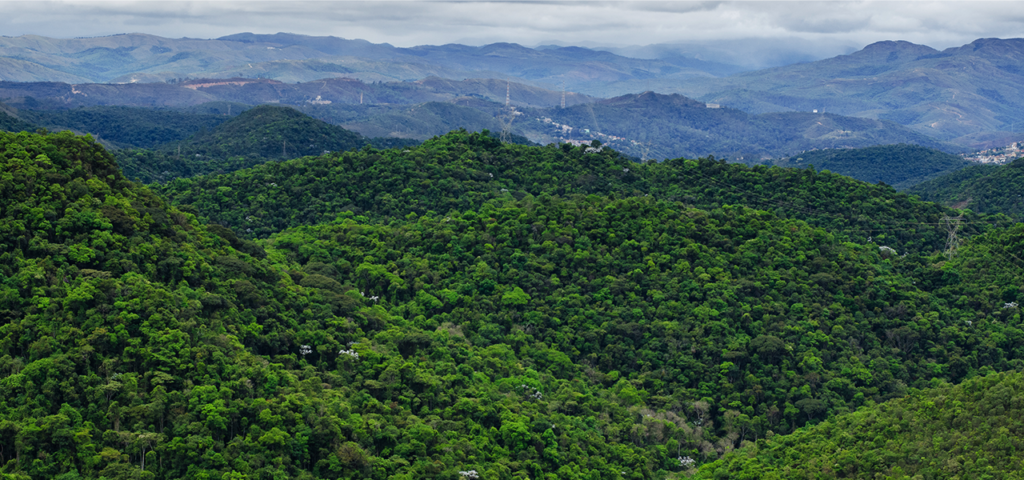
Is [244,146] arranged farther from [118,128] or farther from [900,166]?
[900,166]

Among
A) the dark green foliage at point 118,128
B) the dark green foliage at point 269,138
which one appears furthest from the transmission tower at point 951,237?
the dark green foliage at point 118,128

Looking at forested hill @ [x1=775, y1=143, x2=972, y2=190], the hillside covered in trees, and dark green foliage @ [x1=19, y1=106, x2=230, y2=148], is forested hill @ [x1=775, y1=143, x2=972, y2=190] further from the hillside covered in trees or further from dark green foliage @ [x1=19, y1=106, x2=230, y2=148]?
dark green foliage @ [x1=19, y1=106, x2=230, y2=148]

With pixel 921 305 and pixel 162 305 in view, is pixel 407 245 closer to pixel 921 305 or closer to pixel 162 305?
pixel 162 305

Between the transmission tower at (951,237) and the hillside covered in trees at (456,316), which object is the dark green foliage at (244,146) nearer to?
the hillside covered in trees at (456,316)

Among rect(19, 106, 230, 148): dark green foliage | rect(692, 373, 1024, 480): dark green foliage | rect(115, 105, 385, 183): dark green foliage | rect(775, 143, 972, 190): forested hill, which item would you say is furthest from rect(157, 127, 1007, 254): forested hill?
rect(775, 143, 972, 190): forested hill

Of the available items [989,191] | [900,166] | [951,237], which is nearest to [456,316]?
[951,237]

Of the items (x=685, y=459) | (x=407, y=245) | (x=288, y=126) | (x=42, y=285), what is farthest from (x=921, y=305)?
(x=288, y=126)

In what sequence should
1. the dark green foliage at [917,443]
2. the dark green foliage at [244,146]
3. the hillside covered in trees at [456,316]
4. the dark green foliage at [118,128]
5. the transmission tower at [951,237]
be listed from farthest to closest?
the dark green foliage at [118,128] < the dark green foliage at [244,146] < the transmission tower at [951,237] < the dark green foliage at [917,443] < the hillside covered in trees at [456,316]
